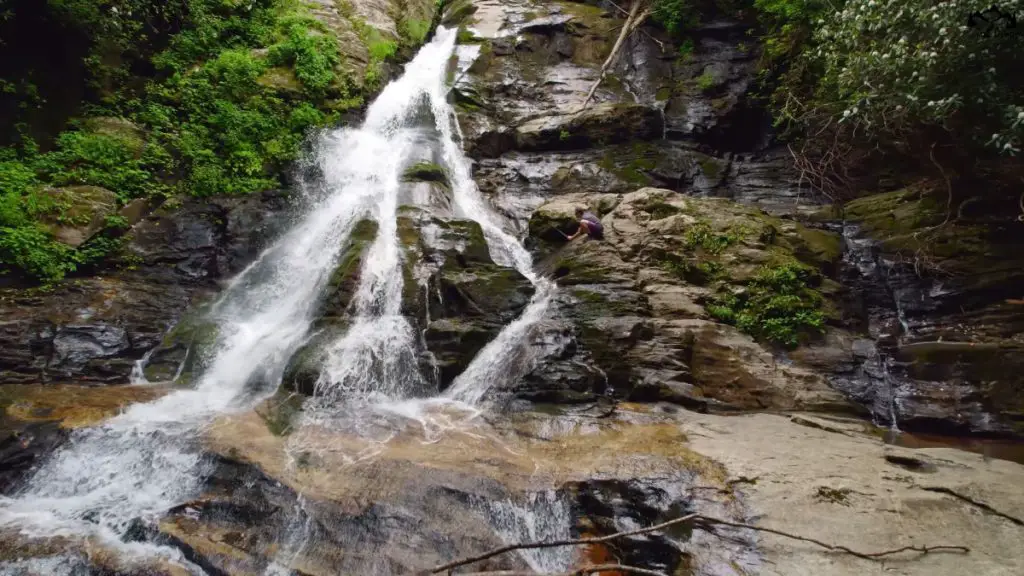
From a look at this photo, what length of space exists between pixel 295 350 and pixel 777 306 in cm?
783

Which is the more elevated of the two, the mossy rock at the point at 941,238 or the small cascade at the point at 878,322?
the mossy rock at the point at 941,238

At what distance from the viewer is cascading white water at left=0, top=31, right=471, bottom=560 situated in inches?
A: 196

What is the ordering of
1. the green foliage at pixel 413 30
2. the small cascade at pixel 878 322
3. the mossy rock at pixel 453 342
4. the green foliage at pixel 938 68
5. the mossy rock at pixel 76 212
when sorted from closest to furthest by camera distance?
the green foliage at pixel 938 68 → the small cascade at pixel 878 322 → the mossy rock at pixel 453 342 → the mossy rock at pixel 76 212 → the green foliage at pixel 413 30

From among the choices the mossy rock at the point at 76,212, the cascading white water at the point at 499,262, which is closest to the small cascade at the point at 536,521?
the cascading white water at the point at 499,262

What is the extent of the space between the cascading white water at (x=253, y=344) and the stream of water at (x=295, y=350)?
0.8 inches

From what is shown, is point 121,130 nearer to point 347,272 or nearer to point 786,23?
point 347,272

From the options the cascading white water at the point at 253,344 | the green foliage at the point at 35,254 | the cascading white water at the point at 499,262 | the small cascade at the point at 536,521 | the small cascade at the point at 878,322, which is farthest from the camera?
the green foliage at the point at 35,254

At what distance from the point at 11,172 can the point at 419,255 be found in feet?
23.1

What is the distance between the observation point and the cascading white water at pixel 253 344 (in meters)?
4.98

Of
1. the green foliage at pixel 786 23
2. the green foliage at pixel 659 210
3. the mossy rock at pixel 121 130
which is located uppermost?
the green foliage at pixel 786 23

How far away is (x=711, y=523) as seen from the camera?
4.26 m

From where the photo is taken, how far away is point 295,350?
8062 millimetres

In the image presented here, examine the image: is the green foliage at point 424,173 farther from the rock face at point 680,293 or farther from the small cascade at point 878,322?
the small cascade at point 878,322

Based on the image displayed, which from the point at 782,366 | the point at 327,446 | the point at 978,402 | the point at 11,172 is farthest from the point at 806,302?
the point at 11,172
